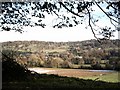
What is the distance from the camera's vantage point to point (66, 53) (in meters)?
4.04

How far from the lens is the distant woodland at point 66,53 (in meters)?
3.95

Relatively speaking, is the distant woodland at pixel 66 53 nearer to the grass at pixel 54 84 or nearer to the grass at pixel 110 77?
the grass at pixel 110 77

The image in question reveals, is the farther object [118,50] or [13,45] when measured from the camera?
[13,45]

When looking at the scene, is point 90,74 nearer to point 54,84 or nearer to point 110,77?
point 110,77

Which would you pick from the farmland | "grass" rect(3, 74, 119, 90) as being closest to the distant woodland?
the farmland

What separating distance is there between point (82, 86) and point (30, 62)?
43.1 inches

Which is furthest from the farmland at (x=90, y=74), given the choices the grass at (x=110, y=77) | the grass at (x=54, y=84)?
the grass at (x=54, y=84)

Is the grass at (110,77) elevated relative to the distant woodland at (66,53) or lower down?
lower down

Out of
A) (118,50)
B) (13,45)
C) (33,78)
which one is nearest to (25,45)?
(13,45)

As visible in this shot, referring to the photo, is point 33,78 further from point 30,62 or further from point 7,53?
point 7,53

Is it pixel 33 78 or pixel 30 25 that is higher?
pixel 30 25

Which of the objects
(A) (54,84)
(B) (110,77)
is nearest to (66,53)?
(A) (54,84)

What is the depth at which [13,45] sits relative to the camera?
424cm

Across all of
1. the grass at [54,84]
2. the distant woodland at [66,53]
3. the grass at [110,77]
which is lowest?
the grass at [54,84]
